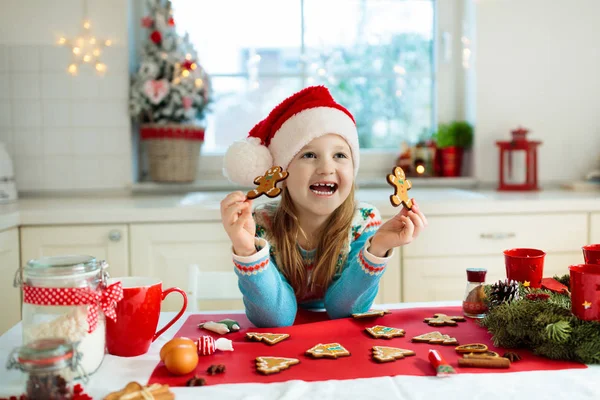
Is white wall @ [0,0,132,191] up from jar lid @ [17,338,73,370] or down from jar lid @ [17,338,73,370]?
up

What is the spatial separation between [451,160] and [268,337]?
6.59 ft

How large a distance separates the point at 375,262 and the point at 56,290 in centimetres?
60

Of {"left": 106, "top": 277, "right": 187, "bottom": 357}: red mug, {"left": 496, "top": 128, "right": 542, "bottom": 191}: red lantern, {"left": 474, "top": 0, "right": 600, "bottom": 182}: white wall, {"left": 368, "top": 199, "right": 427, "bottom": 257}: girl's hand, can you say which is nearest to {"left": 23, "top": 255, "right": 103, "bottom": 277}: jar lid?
{"left": 106, "top": 277, "right": 187, "bottom": 357}: red mug

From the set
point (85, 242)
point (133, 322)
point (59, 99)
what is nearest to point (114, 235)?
point (85, 242)

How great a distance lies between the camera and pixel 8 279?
197 centimetres

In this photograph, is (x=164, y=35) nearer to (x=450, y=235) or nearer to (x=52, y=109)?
(x=52, y=109)

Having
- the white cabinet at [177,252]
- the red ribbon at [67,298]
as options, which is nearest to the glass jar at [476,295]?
the red ribbon at [67,298]

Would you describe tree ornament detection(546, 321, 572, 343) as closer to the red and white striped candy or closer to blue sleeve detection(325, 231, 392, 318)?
blue sleeve detection(325, 231, 392, 318)

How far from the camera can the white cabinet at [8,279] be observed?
75.9 inches

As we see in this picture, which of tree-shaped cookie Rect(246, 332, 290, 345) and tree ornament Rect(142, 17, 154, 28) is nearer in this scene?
tree-shaped cookie Rect(246, 332, 290, 345)

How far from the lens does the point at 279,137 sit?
4.29 feet

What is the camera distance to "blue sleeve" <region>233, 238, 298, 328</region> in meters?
1.11

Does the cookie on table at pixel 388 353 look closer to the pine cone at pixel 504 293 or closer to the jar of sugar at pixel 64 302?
the pine cone at pixel 504 293

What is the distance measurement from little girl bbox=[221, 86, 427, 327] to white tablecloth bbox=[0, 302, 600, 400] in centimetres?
34
